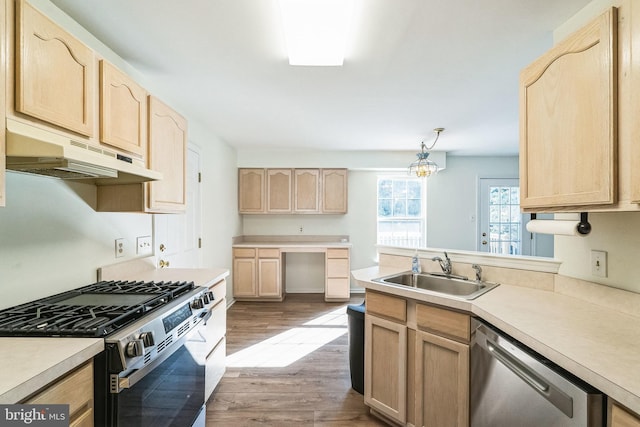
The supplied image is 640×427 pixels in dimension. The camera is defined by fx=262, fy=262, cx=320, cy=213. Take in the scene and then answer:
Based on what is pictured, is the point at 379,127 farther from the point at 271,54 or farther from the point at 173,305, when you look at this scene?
the point at 173,305

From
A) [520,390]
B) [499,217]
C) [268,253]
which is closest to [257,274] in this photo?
[268,253]

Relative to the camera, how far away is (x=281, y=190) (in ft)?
14.4

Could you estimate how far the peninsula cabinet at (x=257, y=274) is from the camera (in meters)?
4.00

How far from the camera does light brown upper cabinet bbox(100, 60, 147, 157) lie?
1304mm

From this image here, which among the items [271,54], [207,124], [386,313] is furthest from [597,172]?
[207,124]

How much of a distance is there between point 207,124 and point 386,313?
284 cm

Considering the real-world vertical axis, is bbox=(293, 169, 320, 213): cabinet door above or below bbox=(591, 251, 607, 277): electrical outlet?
above

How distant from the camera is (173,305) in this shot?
1310 millimetres

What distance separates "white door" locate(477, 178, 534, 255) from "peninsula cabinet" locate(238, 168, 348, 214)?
2.55 metres

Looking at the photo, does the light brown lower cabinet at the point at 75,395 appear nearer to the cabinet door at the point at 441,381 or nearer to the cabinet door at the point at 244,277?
the cabinet door at the point at 441,381

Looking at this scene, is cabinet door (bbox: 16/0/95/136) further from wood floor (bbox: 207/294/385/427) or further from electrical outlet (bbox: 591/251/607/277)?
electrical outlet (bbox: 591/251/607/277)

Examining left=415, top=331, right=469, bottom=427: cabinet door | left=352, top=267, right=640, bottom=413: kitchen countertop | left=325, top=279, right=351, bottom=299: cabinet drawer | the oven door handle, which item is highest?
left=352, top=267, right=640, bottom=413: kitchen countertop

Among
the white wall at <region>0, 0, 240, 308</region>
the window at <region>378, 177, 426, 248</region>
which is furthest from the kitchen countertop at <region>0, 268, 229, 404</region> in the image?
the window at <region>378, 177, 426, 248</region>

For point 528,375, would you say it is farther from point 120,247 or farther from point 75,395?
point 120,247
